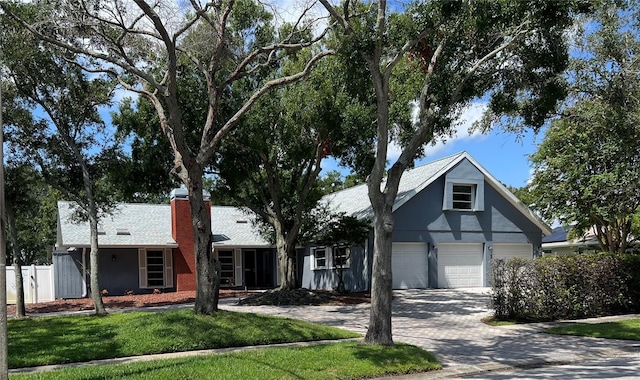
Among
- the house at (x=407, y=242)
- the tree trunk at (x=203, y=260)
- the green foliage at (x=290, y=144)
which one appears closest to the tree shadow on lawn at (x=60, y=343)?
the tree trunk at (x=203, y=260)

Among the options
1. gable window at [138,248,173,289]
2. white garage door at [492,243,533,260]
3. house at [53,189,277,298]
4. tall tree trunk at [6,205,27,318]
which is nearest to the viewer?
tall tree trunk at [6,205,27,318]

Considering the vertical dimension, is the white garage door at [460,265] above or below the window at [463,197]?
below

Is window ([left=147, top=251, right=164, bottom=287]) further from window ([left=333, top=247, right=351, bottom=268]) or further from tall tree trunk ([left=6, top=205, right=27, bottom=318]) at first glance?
tall tree trunk ([left=6, top=205, right=27, bottom=318])

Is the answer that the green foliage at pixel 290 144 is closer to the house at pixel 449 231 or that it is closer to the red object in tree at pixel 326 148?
the red object in tree at pixel 326 148

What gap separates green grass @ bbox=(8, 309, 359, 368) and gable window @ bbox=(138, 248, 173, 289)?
1306 cm

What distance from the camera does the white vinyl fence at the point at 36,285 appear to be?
25.5 meters

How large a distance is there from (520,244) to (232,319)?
59.1 ft

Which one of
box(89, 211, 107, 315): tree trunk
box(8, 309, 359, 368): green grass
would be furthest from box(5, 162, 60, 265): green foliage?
box(8, 309, 359, 368): green grass

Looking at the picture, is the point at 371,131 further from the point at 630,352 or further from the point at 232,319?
the point at 630,352

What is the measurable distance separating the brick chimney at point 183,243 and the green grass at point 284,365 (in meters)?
17.2

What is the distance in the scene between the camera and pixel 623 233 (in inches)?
827

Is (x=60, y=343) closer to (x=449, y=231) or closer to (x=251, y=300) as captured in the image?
(x=251, y=300)

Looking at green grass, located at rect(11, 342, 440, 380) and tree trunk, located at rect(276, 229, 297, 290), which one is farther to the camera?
tree trunk, located at rect(276, 229, 297, 290)

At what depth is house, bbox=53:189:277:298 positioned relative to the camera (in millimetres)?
25656
